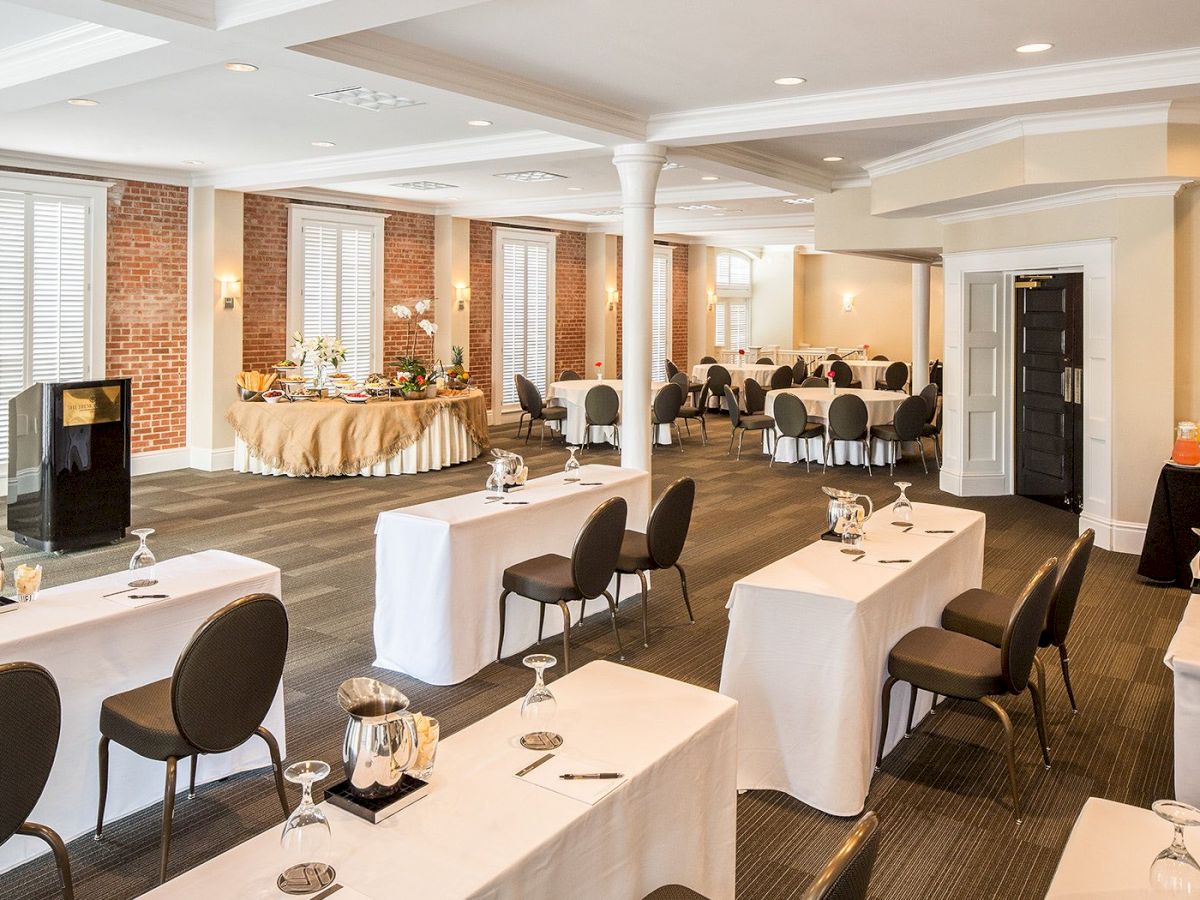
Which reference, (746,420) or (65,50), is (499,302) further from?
(65,50)

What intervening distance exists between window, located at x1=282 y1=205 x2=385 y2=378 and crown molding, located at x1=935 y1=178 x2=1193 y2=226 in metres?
7.36

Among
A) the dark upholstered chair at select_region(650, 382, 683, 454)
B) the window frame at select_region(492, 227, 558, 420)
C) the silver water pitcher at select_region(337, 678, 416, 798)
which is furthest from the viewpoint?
the window frame at select_region(492, 227, 558, 420)

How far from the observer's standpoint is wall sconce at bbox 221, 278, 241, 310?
36.2ft

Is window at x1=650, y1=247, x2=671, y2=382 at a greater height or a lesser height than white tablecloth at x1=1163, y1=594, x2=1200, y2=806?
greater

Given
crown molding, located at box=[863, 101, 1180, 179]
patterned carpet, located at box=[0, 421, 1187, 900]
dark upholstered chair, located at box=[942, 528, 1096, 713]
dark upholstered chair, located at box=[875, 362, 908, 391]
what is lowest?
patterned carpet, located at box=[0, 421, 1187, 900]

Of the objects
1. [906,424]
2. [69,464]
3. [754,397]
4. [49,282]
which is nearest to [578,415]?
[754,397]

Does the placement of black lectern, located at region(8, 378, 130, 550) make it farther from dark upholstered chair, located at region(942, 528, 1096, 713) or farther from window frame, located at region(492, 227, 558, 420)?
window frame, located at region(492, 227, 558, 420)

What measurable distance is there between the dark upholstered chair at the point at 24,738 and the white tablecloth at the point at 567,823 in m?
0.80

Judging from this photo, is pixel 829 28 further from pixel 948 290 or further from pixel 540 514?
pixel 948 290

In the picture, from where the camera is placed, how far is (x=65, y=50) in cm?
548

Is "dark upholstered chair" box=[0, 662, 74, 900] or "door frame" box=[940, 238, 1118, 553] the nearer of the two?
"dark upholstered chair" box=[0, 662, 74, 900]

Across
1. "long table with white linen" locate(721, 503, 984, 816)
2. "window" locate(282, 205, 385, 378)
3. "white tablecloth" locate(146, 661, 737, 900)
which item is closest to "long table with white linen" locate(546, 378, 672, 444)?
"window" locate(282, 205, 385, 378)

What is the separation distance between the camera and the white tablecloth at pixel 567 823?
1888 mm

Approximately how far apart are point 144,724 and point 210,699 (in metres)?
0.26
